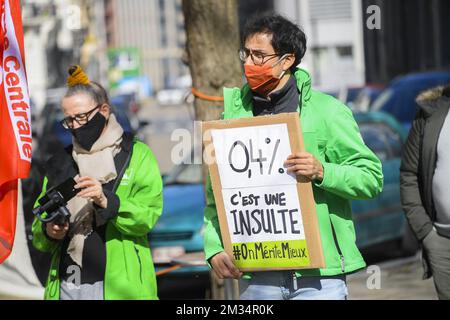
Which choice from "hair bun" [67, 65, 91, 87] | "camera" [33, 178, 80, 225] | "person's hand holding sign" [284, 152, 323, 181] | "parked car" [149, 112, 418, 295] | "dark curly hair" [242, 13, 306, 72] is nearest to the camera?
"person's hand holding sign" [284, 152, 323, 181]

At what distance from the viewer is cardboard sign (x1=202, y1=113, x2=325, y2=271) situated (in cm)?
433

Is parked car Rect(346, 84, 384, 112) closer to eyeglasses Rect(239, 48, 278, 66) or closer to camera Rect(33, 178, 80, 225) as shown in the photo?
camera Rect(33, 178, 80, 225)

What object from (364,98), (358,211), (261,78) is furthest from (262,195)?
(364,98)

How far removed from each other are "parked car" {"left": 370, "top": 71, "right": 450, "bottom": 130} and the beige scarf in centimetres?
1130

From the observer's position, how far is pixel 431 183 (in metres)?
5.49

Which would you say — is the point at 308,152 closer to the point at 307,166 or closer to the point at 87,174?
the point at 307,166

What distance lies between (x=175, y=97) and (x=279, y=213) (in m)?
102

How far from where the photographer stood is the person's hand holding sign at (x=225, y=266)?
441 cm

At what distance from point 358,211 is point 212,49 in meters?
3.91

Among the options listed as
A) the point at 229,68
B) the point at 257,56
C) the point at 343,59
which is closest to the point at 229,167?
the point at 257,56

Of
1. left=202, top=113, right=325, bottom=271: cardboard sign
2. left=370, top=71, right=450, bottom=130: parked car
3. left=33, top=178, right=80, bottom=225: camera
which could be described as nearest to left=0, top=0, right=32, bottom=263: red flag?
left=33, top=178, right=80, bottom=225: camera

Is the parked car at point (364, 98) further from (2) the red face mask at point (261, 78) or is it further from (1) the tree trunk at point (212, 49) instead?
(2) the red face mask at point (261, 78)

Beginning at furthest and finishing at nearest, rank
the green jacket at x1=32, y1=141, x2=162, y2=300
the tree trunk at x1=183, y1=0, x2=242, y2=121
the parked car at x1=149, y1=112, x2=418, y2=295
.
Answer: the parked car at x1=149, y1=112, x2=418, y2=295, the tree trunk at x1=183, y1=0, x2=242, y2=121, the green jacket at x1=32, y1=141, x2=162, y2=300

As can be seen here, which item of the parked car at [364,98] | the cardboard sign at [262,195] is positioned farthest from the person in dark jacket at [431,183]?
the parked car at [364,98]
